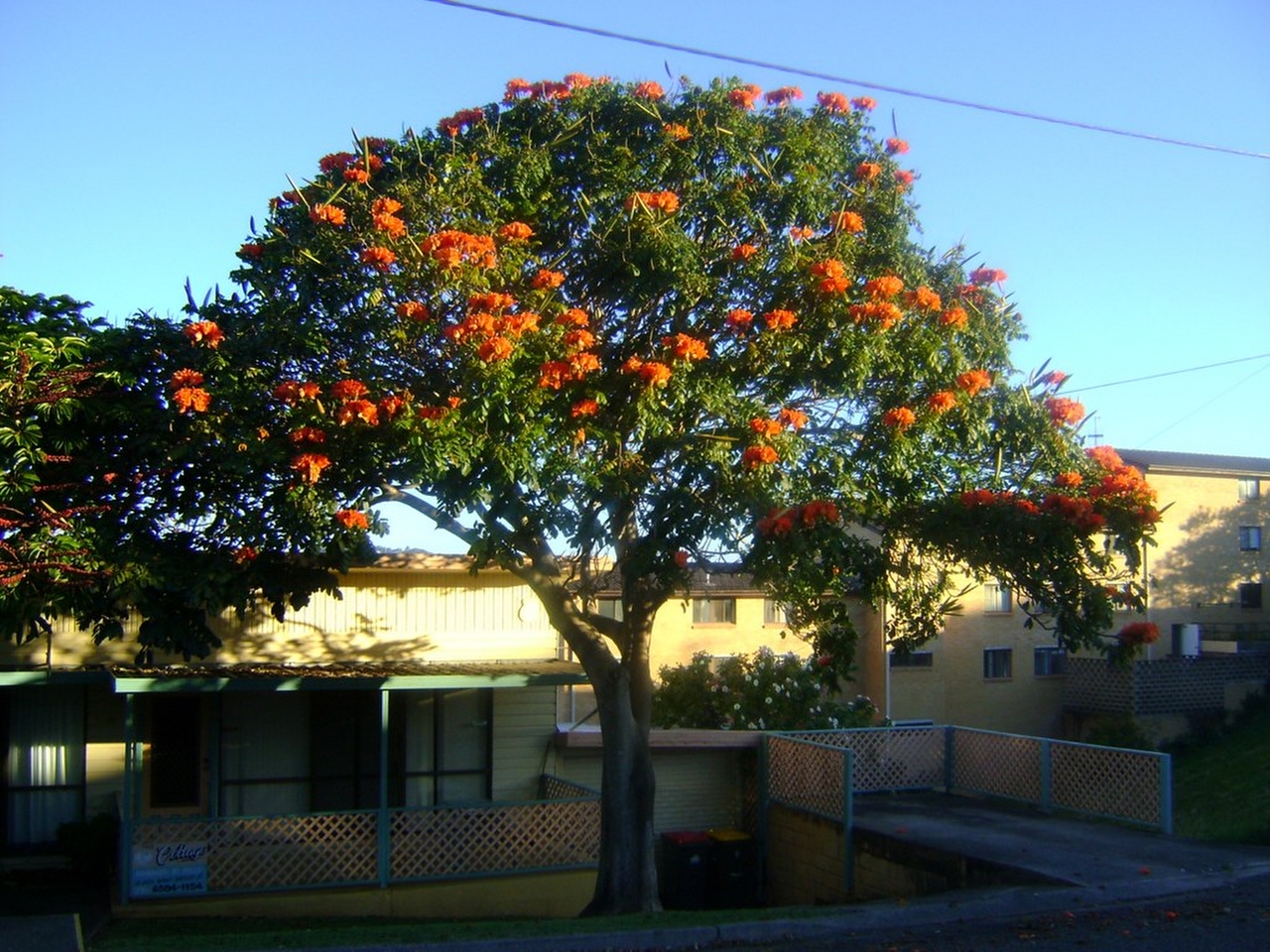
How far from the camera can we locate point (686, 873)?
1622 cm

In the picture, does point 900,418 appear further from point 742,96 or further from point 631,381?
point 742,96

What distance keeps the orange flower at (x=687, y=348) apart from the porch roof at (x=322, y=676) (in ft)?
18.0

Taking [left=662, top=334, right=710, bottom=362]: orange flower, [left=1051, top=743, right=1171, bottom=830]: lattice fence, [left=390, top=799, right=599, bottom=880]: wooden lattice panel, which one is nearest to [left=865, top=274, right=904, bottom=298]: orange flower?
[left=662, top=334, right=710, bottom=362]: orange flower

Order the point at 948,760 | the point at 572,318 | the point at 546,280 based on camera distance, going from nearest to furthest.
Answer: the point at 572,318, the point at 546,280, the point at 948,760

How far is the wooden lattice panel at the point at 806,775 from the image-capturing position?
15.9 meters

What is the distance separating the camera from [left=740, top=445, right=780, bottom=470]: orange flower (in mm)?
10484

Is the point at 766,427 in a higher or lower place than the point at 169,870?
higher

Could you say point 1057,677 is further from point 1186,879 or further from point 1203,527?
point 1186,879

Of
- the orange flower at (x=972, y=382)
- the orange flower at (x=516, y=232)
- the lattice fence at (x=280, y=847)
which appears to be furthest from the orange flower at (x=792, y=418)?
the lattice fence at (x=280, y=847)

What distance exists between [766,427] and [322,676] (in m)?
6.37

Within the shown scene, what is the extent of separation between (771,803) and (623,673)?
189 inches

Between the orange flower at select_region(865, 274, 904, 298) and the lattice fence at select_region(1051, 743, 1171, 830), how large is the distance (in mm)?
6858

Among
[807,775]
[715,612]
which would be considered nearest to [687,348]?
[807,775]

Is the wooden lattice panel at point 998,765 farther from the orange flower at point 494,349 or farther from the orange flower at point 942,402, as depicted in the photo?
the orange flower at point 494,349
